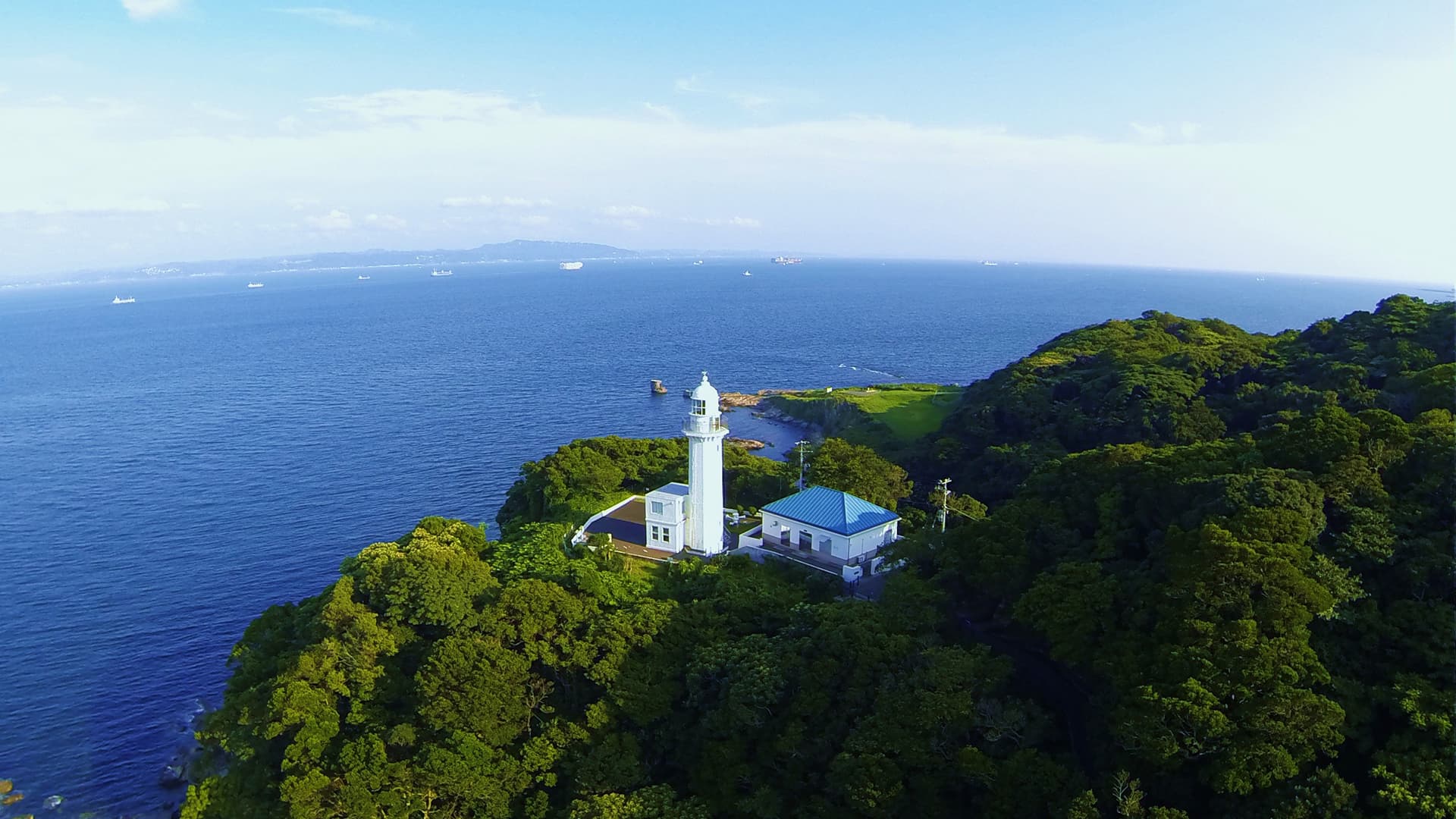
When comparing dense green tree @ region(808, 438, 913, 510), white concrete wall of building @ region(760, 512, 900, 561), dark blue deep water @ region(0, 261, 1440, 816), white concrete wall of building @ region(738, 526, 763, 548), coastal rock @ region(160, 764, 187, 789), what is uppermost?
dense green tree @ region(808, 438, 913, 510)

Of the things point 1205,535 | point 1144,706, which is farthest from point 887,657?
point 1205,535

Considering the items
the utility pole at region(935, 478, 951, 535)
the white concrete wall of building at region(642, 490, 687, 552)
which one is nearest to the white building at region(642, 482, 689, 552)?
the white concrete wall of building at region(642, 490, 687, 552)

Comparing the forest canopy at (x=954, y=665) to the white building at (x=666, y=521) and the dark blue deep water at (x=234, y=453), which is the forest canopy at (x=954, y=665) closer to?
the white building at (x=666, y=521)

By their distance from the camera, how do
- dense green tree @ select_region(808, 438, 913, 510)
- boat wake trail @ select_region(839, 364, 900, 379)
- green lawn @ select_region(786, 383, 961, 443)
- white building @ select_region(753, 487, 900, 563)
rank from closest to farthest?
white building @ select_region(753, 487, 900, 563), dense green tree @ select_region(808, 438, 913, 510), green lawn @ select_region(786, 383, 961, 443), boat wake trail @ select_region(839, 364, 900, 379)

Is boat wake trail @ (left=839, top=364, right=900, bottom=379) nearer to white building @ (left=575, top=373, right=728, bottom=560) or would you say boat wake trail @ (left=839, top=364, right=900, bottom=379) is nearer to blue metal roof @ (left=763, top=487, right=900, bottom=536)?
blue metal roof @ (left=763, top=487, right=900, bottom=536)

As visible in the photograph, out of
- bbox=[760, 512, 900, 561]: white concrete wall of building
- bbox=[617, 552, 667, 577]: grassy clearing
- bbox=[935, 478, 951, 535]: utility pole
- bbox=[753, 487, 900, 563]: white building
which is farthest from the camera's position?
bbox=[935, 478, 951, 535]: utility pole

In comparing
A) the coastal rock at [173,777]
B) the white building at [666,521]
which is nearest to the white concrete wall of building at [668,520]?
the white building at [666,521]
